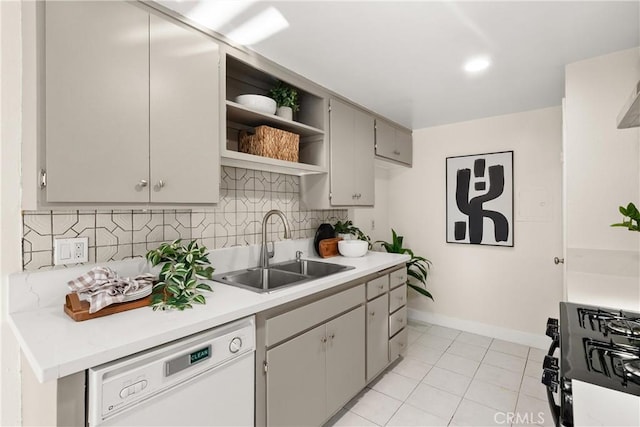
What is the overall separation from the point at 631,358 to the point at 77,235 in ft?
7.32

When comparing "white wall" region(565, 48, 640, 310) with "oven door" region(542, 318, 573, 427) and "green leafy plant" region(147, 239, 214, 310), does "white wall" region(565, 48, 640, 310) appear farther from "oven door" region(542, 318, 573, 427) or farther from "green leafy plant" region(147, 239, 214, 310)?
"green leafy plant" region(147, 239, 214, 310)

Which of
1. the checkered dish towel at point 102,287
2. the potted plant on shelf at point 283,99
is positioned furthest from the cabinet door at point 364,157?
the checkered dish towel at point 102,287

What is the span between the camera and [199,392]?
1.18 metres

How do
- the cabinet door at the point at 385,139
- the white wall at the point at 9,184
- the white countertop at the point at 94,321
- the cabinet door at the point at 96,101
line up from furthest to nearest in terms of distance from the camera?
the cabinet door at the point at 385,139
the white wall at the point at 9,184
the cabinet door at the point at 96,101
the white countertop at the point at 94,321

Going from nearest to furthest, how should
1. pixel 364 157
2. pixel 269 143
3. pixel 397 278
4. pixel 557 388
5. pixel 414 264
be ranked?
1. pixel 557 388
2. pixel 269 143
3. pixel 397 278
4. pixel 364 157
5. pixel 414 264

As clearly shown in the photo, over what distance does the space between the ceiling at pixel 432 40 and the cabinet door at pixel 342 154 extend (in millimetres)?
163

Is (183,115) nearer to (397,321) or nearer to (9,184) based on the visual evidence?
(9,184)

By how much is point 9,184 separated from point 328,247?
1979 millimetres

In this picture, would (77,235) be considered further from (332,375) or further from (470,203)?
(470,203)

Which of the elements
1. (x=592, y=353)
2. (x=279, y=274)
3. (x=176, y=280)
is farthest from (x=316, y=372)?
Result: (x=592, y=353)

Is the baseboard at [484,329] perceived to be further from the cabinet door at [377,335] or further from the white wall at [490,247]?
the cabinet door at [377,335]

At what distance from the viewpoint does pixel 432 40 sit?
1732mm

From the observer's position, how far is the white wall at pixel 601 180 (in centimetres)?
175

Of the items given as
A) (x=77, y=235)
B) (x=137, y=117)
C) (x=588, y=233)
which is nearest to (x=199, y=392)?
(x=77, y=235)
